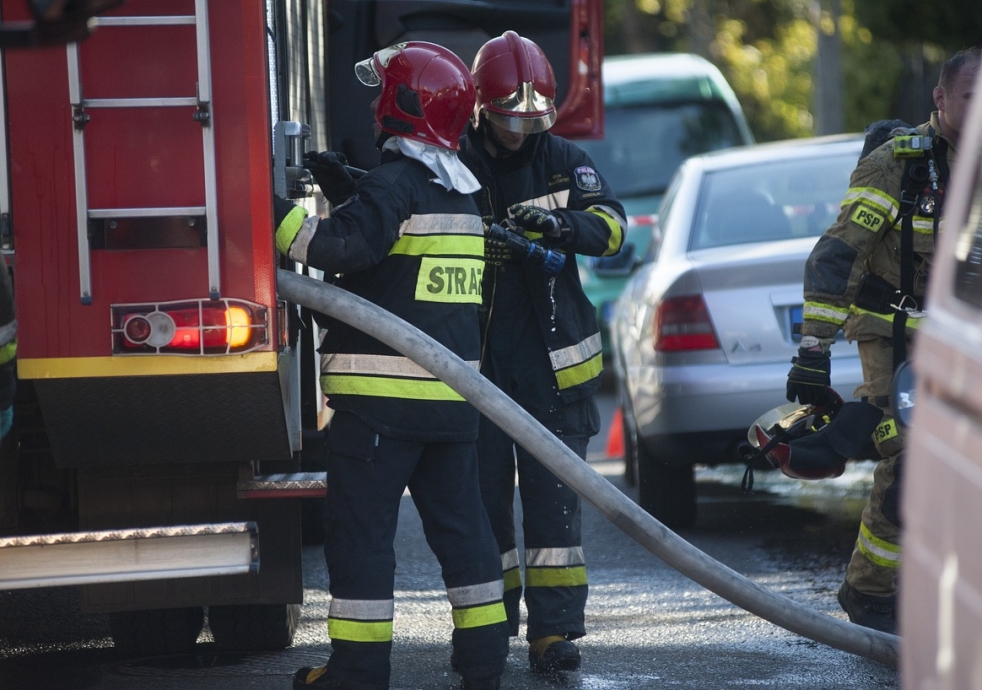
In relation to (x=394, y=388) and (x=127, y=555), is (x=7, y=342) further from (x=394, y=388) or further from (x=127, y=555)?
(x=394, y=388)

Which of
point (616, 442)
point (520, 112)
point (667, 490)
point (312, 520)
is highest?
point (520, 112)

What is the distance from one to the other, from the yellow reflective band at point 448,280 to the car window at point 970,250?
191 cm

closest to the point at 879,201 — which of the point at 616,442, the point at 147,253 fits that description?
the point at 147,253

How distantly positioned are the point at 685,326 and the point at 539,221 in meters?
1.77

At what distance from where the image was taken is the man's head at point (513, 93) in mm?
4688

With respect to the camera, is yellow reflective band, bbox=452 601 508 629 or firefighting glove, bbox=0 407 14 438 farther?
yellow reflective band, bbox=452 601 508 629

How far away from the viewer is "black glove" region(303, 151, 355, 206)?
4.39 meters

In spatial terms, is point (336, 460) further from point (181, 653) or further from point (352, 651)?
point (181, 653)

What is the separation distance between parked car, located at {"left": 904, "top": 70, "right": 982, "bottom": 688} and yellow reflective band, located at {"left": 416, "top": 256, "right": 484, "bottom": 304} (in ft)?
6.04

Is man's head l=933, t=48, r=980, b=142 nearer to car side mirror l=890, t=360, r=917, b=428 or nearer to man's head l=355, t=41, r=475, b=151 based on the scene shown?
car side mirror l=890, t=360, r=917, b=428

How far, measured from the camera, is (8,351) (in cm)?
351

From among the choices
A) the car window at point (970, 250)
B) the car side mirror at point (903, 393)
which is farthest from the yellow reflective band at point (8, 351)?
the car window at point (970, 250)

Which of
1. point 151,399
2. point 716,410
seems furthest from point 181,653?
point 716,410

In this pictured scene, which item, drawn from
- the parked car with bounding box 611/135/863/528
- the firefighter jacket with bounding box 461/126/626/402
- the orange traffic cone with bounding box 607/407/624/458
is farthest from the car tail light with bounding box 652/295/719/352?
the orange traffic cone with bounding box 607/407/624/458
